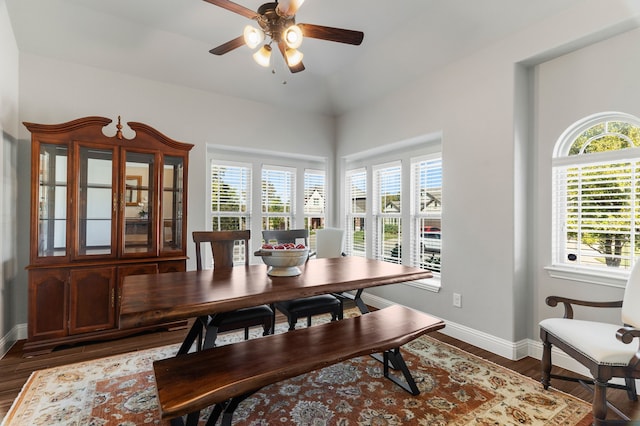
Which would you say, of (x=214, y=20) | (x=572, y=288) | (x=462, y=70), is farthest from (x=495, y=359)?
(x=214, y=20)

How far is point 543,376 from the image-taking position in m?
2.28

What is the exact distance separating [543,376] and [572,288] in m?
0.78

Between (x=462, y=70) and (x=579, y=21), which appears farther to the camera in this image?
(x=462, y=70)

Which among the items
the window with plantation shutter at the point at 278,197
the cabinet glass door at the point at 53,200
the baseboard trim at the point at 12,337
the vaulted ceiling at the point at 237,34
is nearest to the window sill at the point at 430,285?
the window with plantation shutter at the point at 278,197

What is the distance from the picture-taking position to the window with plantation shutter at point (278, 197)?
4.64 m

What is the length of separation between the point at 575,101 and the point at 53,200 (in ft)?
15.3

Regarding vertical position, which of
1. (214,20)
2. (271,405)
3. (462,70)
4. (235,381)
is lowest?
(271,405)

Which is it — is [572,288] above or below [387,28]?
below

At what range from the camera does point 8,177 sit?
9.51ft

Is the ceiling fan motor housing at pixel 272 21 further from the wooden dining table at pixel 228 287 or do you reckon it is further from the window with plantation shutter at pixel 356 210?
the window with plantation shutter at pixel 356 210

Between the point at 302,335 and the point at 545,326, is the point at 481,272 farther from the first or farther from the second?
the point at 302,335

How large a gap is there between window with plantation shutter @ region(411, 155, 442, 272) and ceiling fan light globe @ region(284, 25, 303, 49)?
2.23 m

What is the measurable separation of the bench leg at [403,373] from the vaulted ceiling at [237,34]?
2836 millimetres

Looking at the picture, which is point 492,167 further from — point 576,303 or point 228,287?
point 228,287
